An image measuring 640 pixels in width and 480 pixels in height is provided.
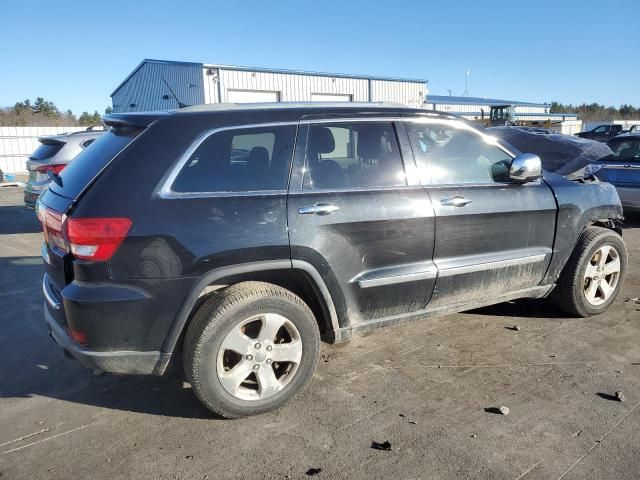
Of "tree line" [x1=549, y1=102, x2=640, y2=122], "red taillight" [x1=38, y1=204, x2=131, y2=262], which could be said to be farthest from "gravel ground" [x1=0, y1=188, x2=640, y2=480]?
"tree line" [x1=549, y1=102, x2=640, y2=122]

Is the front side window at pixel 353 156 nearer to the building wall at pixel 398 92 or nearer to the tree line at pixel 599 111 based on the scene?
the building wall at pixel 398 92

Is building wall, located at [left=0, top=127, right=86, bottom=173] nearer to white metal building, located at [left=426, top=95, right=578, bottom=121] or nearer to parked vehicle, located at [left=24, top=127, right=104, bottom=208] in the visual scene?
parked vehicle, located at [left=24, top=127, right=104, bottom=208]

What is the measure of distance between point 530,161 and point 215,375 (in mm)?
2696

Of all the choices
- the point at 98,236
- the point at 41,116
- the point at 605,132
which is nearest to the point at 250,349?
the point at 98,236

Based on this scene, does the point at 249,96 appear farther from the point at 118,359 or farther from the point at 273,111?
the point at 118,359

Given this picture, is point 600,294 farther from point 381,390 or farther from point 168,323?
point 168,323

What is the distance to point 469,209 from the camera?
371 centimetres

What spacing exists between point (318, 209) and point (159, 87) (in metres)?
23.2

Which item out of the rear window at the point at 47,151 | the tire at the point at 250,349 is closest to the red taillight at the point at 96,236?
the tire at the point at 250,349

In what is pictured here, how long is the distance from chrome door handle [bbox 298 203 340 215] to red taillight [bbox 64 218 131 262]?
3.34 ft

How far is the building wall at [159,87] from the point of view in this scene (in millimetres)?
20906

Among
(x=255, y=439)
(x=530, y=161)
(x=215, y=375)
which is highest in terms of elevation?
(x=530, y=161)

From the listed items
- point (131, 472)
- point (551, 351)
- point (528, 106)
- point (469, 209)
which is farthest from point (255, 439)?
point (528, 106)

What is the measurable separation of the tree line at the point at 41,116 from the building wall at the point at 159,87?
5.74 ft
